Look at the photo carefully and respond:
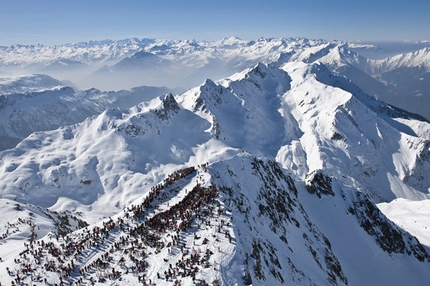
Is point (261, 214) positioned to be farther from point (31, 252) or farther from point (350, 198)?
point (350, 198)

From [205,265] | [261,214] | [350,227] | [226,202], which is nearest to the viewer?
[205,265]

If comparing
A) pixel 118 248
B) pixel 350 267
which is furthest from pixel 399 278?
pixel 118 248

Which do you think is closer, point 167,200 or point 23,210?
point 167,200

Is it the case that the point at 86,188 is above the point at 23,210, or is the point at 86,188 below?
below

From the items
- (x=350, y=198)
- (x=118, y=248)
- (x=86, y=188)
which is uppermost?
(x=118, y=248)

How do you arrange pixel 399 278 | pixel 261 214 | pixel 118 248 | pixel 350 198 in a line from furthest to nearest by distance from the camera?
pixel 350 198 → pixel 399 278 → pixel 261 214 → pixel 118 248

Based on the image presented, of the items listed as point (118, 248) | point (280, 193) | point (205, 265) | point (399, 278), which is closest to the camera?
point (205, 265)

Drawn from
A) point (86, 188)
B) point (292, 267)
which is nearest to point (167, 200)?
point (292, 267)

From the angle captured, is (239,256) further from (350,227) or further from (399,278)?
(399,278)

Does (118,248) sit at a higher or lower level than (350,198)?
higher
